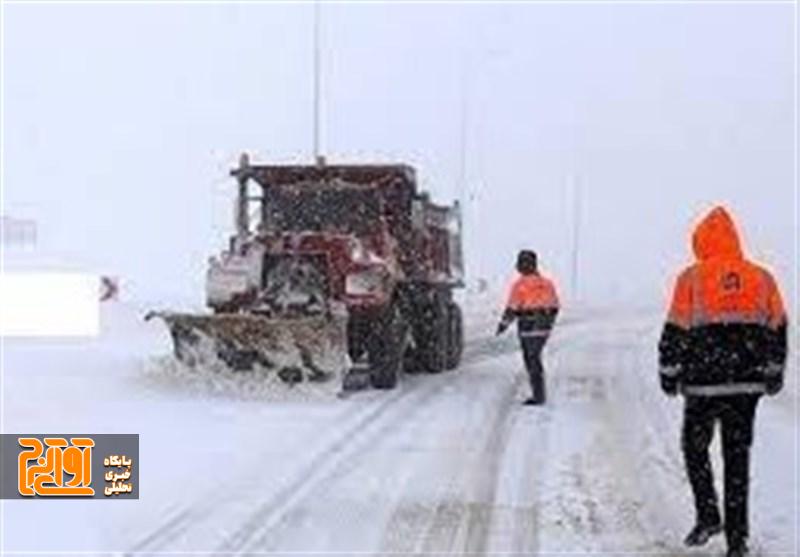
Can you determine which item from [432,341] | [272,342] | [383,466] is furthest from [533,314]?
[383,466]

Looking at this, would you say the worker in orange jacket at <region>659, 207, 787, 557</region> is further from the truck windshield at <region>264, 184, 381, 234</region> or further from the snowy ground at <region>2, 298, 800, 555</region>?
the truck windshield at <region>264, 184, 381, 234</region>

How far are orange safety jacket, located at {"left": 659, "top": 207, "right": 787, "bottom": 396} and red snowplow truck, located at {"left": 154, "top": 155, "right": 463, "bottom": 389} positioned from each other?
7934 millimetres

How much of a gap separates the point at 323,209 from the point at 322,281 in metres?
1.77

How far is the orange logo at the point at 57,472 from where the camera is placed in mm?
8633

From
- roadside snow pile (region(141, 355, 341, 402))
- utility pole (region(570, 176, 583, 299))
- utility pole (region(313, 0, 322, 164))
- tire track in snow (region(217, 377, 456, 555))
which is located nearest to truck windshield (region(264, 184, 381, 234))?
roadside snow pile (region(141, 355, 341, 402))

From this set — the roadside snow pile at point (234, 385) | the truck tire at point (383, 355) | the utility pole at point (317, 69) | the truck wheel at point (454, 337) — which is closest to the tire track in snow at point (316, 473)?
the truck tire at point (383, 355)

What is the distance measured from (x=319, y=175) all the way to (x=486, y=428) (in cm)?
556

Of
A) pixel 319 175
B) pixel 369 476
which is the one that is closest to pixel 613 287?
pixel 319 175

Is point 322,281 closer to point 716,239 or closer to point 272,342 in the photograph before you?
point 272,342

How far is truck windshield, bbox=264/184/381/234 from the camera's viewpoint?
56.8 feet

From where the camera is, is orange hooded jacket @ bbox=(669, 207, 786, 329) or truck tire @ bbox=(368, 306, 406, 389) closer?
orange hooded jacket @ bbox=(669, 207, 786, 329)

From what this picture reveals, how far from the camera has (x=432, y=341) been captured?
Result: 18766 millimetres

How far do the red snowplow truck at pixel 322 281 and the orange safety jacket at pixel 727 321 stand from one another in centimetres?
793

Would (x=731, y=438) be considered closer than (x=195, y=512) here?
Yes
